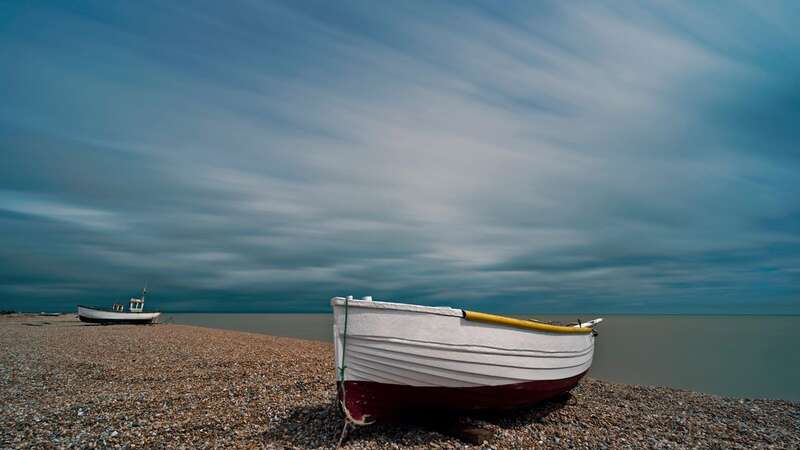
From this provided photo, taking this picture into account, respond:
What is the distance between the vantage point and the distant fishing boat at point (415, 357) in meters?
8.38

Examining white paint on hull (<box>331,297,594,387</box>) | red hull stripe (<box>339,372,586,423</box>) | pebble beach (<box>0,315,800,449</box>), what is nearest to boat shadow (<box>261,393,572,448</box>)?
pebble beach (<box>0,315,800,449</box>)

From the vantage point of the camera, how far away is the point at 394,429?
9.49 metres

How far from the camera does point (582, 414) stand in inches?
477

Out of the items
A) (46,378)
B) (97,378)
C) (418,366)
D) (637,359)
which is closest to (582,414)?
(418,366)

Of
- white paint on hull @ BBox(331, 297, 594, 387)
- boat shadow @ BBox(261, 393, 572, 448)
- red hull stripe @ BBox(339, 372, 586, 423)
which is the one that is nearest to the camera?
white paint on hull @ BBox(331, 297, 594, 387)

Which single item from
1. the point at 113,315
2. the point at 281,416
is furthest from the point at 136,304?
the point at 281,416

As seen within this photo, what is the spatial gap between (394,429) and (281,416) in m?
3.01

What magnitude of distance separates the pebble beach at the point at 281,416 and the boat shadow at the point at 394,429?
1.0 inches

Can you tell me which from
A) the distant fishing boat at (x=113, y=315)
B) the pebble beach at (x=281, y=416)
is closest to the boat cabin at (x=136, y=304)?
the distant fishing boat at (x=113, y=315)

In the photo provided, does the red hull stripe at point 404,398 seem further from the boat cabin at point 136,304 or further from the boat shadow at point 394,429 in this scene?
the boat cabin at point 136,304

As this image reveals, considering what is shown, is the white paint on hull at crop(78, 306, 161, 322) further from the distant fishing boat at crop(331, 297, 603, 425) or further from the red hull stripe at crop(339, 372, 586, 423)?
the red hull stripe at crop(339, 372, 586, 423)

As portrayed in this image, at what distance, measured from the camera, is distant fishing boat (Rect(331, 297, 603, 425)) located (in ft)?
27.5

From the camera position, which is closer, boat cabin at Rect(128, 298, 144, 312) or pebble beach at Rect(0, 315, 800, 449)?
pebble beach at Rect(0, 315, 800, 449)

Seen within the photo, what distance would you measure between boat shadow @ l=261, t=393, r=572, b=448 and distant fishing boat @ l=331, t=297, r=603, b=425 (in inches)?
18.2
